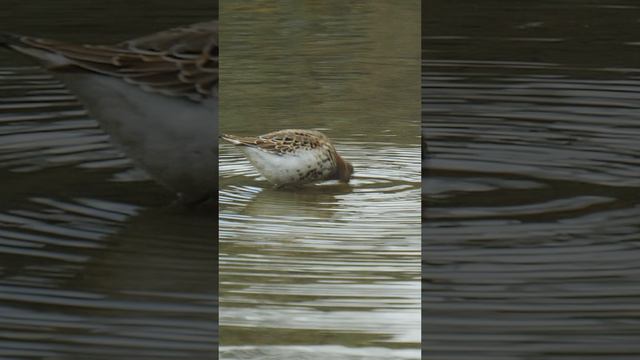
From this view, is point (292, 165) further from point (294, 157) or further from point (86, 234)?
point (86, 234)

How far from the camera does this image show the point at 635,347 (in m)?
1.29

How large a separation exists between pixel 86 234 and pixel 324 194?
270mm

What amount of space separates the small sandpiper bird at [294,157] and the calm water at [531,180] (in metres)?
0.11

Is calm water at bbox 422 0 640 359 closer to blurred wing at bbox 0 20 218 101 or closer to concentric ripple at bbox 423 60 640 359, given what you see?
concentric ripple at bbox 423 60 640 359

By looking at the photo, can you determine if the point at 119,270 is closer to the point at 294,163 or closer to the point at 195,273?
the point at 195,273

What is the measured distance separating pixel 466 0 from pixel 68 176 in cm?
50

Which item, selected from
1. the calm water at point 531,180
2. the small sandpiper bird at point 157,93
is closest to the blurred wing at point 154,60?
the small sandpiper bird at point 157,93

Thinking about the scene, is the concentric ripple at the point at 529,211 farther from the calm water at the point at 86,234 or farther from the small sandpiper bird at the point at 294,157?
the calm water at the point at 86,234

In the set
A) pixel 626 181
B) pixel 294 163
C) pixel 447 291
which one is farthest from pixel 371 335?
pixel 626 181

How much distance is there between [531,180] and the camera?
4.49 ft

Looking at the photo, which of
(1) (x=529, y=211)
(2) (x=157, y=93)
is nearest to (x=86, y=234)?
(2) (x=157, y=93)

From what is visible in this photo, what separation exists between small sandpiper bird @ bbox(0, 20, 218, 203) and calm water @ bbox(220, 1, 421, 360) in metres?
0.03

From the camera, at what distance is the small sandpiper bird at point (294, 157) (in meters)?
1.34

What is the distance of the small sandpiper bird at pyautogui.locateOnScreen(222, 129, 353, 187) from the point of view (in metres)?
1.34
